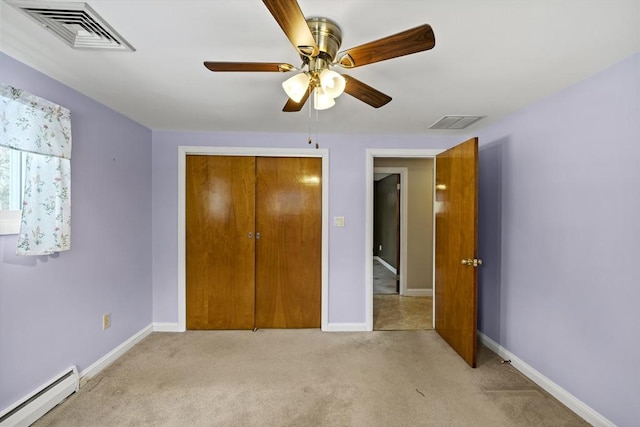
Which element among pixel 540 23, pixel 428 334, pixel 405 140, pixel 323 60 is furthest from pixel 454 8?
pixel 428 334

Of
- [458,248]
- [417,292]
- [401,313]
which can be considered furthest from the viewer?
[417,292]

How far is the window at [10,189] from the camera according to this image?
153 centimetres

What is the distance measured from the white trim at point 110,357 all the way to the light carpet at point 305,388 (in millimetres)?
50

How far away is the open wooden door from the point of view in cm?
221

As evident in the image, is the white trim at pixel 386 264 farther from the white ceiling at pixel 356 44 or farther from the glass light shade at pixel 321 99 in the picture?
the glass light shade at pixel 321 99

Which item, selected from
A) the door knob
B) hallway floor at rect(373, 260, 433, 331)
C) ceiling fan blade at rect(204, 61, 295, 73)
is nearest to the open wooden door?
the door knob

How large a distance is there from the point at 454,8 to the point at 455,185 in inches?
64.0

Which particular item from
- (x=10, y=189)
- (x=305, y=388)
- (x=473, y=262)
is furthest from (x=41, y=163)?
(x=473, y=262)

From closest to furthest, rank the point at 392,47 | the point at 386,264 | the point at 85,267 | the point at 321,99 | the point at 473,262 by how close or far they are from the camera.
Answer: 1. the point at 392,47
2. the point at 321,99
3. the point at 85,267
4. the point at 473,262
5. the point at 386,264

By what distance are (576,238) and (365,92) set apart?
A: 1.71 metres

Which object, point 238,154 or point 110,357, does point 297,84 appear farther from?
point 110,357

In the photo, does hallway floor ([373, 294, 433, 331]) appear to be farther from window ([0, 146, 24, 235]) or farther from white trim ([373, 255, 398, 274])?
window ([0, 146, 24, 235])

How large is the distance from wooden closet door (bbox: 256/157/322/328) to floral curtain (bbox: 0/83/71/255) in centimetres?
158

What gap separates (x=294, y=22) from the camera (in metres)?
0.93
